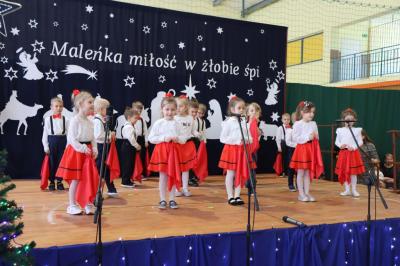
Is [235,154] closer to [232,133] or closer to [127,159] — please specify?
[232,133]

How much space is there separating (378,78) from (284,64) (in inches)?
159

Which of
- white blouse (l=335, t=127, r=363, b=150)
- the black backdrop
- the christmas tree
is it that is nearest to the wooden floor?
the christmas tree

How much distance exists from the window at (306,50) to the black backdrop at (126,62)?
4.37 m

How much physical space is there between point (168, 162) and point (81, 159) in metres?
0.91

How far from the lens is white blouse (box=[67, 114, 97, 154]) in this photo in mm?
3682

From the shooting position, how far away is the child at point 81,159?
3.69 meters

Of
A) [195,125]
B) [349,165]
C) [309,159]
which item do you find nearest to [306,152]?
[309,159]

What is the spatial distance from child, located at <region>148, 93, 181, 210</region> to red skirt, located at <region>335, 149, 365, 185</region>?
254 centimetres

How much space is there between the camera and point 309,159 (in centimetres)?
474

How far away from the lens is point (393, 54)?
1015 cm

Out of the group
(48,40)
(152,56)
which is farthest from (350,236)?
(48,40)

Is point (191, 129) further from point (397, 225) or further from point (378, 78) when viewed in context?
point (378, 78)

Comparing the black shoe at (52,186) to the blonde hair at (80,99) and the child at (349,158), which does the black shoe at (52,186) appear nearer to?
the blonde hair at (80,99)

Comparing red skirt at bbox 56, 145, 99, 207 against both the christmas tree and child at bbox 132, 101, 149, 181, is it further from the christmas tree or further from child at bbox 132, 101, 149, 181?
child at bbox 132, 101, 149, 181
